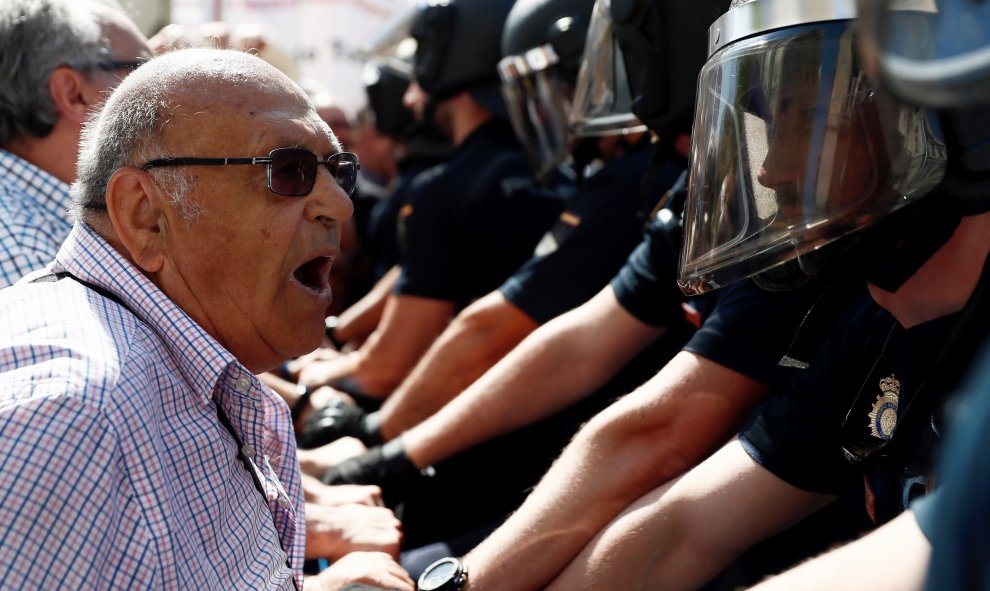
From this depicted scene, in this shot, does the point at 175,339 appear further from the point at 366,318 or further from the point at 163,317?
the point at 366,318

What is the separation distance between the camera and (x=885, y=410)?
168 cm

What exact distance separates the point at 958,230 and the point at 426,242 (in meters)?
2.78

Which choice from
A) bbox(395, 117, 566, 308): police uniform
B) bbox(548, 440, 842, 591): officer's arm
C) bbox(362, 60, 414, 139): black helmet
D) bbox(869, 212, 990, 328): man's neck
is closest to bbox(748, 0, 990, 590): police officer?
bbox(869, 212, 990, 328): man's neck

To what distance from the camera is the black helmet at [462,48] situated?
437 centimetres

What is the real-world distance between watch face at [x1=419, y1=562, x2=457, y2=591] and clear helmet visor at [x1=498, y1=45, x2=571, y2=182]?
1.88m

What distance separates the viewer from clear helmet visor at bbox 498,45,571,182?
3.70 m

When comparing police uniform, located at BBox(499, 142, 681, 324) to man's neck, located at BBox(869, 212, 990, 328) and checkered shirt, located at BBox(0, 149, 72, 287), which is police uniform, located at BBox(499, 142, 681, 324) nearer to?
checkered shirt, located at BBox(0, 149, 72, 287)

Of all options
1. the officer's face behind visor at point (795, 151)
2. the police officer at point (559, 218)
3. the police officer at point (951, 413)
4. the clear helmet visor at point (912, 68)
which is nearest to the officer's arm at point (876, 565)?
the police officer at point (951, 413)

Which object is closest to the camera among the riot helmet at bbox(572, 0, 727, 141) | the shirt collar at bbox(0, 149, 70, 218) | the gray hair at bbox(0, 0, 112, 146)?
the riot helmet at bbox(572, 0, 727, 141)

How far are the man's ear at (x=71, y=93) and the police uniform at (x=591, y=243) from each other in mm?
1374

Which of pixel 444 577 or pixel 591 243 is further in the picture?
pixel 591 243

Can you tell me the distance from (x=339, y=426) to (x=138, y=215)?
1677 millimetres

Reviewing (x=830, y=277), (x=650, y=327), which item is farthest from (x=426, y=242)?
(x=830, y=277)

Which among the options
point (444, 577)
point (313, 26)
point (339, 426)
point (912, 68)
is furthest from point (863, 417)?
point (313, 26)
